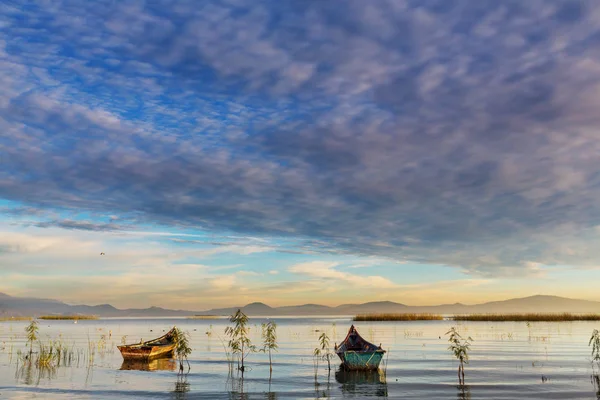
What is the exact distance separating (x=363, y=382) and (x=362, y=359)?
5.56 metres

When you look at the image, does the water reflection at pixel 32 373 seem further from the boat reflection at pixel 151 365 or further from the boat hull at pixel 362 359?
the boat hull at pixel 362 359

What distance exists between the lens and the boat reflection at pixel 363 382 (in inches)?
1416

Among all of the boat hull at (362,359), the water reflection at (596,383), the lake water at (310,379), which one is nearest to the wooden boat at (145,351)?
the lake water at (310,379)

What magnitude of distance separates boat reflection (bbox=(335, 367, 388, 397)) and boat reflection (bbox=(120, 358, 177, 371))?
16389 millimetres

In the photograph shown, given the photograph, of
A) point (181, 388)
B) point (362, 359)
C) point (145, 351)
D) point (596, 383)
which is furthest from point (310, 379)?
point (145, 351)

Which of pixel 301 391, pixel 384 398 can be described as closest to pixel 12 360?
pixel 301 391

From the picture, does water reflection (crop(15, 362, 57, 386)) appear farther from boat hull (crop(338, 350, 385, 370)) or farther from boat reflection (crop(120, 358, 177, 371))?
boat hull (crop(338, 350, 385, 370))

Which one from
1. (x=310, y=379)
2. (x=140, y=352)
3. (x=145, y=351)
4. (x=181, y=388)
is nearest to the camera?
(x=181, y=388)

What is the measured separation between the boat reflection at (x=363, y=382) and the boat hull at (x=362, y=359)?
0.49m

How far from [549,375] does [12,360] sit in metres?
49.8

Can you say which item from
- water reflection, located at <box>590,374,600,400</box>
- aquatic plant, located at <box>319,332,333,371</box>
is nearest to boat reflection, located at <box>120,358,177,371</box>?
aquatic plant, located at <box>319,332,333,371</box>

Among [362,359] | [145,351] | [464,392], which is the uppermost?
[145,351]

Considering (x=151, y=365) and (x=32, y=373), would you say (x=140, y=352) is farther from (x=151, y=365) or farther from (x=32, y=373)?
(x=32, y=373)

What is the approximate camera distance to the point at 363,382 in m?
40.7
